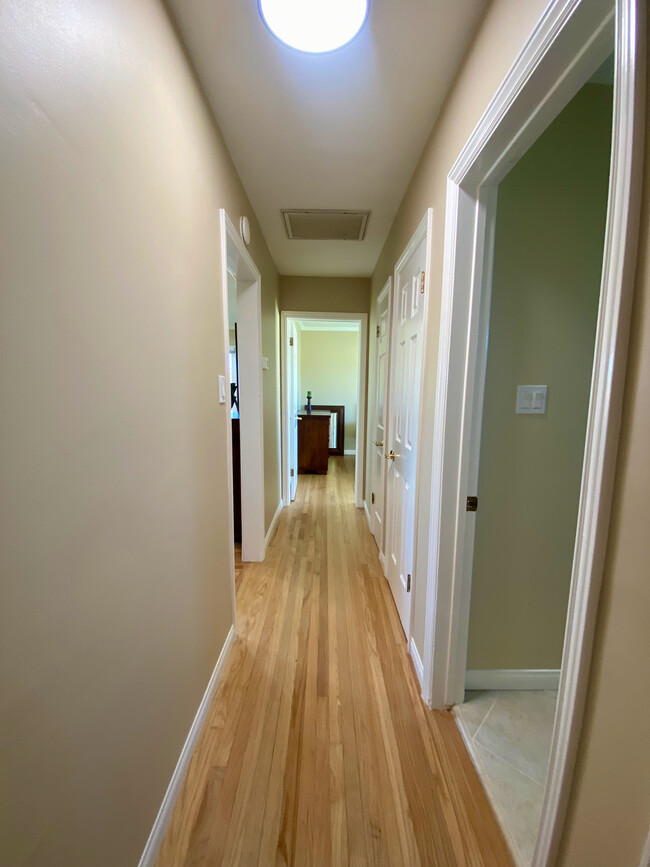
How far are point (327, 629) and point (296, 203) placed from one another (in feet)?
8.20

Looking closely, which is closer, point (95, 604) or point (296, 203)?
point (95, 604)

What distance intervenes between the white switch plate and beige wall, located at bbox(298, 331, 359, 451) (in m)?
4.95

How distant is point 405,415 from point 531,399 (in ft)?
2.17

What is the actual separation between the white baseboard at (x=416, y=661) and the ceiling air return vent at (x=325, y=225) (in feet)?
8.11

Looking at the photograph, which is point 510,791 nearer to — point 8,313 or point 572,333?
point 572,333

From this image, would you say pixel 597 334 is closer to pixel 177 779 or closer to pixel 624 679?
pixel 624 679

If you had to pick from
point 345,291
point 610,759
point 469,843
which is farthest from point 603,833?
point 345,291

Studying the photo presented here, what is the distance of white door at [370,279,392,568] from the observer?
2.41 meters

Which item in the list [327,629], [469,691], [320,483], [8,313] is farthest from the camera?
[320,483]

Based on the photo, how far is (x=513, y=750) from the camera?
118cm

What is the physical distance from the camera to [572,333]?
1229 mm

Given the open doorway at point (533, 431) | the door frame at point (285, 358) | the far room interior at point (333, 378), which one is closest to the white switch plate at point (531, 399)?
the open doorway at point (533, 431)

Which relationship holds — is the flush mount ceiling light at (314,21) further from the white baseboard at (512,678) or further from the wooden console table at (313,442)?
the wooden console table at (313,442)

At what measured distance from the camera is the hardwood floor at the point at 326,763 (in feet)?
3.06
